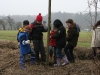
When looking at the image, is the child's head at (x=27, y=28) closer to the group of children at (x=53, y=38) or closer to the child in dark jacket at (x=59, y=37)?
the group of children at (x=53, y=38)

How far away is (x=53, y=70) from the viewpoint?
21.1 ft

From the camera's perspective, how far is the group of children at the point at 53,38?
6691 millimetres

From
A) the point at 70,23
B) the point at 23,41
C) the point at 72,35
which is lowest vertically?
the point at 23,41

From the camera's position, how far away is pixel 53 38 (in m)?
6.94

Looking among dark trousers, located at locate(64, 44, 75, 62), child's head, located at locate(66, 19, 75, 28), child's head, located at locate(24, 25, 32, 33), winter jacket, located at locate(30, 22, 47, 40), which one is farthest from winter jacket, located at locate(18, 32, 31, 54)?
child's head, located at locate(66, 19, 75, 28)

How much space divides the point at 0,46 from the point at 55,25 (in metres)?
5.89

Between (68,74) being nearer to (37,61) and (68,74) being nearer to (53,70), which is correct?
(53,70)

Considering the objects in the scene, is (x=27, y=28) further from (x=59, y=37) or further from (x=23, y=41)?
(x=59, y=37)

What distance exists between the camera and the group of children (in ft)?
22.0

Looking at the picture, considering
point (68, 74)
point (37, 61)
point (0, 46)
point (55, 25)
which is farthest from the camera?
point (0, 46)

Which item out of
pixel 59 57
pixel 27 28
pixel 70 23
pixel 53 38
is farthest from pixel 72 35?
pixel 27 28

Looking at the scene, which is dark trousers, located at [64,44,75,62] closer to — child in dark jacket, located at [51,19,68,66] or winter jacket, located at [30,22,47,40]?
child in dark jacket, located at [51,19,68,66]

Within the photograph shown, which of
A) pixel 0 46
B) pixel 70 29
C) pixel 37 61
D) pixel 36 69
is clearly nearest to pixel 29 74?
pixel 36 69

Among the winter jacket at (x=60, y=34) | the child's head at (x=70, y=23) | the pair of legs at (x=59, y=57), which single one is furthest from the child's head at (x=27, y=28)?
the child's head at (x=70, y=23)
